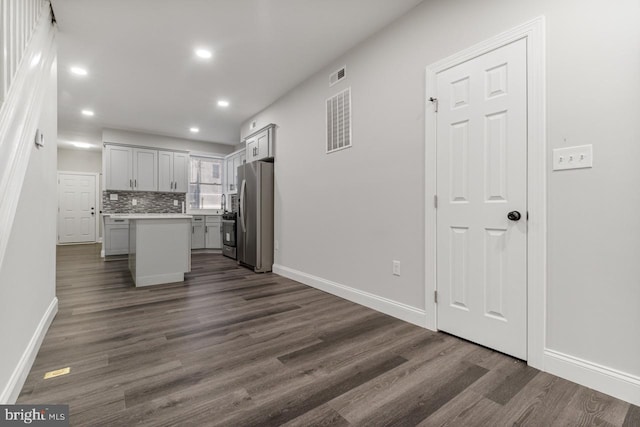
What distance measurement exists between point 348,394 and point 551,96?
6.72ft

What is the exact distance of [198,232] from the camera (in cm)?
676

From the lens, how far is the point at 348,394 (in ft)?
4.91

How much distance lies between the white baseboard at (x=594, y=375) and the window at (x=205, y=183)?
7.18 meters

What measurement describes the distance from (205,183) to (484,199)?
6.78 m

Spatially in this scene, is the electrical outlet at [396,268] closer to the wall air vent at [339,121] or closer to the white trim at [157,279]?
the wall air vent at [339,121]

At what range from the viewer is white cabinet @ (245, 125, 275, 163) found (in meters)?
4.64

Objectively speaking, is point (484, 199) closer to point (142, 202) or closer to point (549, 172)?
point (549, 172)

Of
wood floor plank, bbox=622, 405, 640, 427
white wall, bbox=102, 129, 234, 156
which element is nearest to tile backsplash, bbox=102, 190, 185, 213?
white wall, bbox=102, 129, 234, 156

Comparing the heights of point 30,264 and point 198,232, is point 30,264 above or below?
above

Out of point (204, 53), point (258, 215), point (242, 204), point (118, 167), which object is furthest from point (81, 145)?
point (204, 53)

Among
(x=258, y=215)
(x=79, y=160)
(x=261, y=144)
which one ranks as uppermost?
(x=79, y=160)

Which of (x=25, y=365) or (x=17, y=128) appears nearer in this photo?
(x=17, y=128)

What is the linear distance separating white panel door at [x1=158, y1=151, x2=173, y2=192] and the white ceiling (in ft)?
5.29

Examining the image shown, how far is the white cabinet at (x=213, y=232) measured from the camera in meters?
6.83
